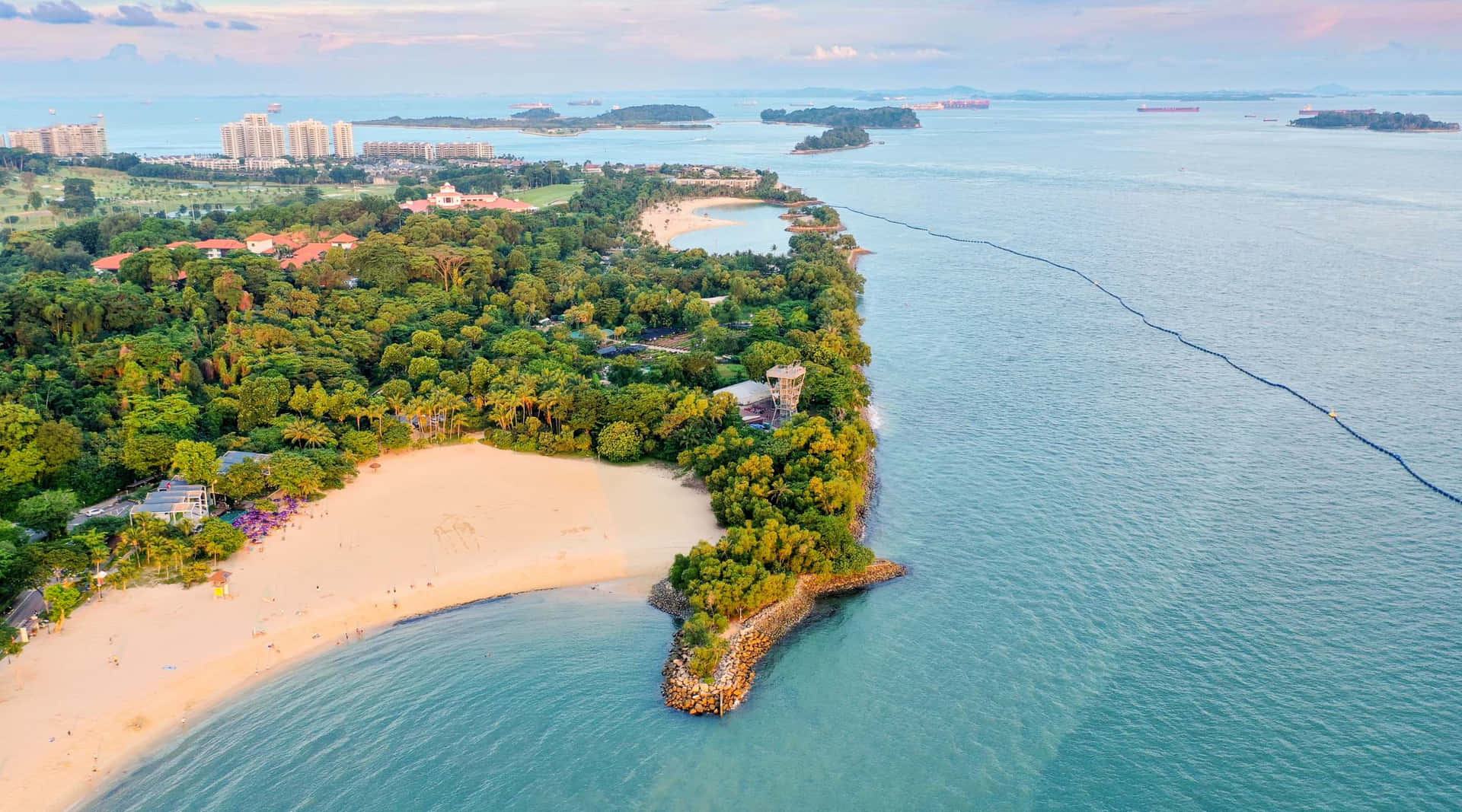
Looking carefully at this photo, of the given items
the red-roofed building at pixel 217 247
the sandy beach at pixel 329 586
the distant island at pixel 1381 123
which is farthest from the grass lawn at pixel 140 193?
the distant island at pixel 1381 123

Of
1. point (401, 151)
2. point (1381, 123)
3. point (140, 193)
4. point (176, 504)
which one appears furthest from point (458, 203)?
point (1381, 123)

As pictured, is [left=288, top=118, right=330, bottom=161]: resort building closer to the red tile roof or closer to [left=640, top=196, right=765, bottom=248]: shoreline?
[left=640, top=196, right=765, bottom=248]: shoreline

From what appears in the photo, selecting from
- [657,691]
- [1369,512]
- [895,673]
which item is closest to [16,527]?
[657,691]

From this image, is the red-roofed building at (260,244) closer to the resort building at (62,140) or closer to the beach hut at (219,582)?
the beach hut at (219,582)

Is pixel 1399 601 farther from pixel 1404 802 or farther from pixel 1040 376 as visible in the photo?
pixel 1040 376

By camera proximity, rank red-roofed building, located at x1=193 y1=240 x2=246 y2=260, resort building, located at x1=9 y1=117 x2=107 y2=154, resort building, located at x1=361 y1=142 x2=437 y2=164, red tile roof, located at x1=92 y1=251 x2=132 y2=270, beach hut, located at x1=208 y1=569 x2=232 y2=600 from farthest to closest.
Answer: resort building, located at x1=361 y1=142 x2=437 y2=164 → resort building, located at x1=9 y1=117 x2=107 y2=154 → red-roofed building, located at x1=193 y1=240 x2=246 y2=260 → red tile roof, located at x1=92 y1=251 x2=132 y2=270 → beach hut, located at x1=208 y1=569 x2=232 y2=600

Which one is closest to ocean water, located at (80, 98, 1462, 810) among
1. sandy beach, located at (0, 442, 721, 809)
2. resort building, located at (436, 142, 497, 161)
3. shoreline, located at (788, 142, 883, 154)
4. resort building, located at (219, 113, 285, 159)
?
sandy beach, located at (0, 442, 721, 809)

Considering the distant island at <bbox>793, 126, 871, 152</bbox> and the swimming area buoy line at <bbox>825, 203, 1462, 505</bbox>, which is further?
the distant island at <bbox>793, 126, 871, 152</bbox>
